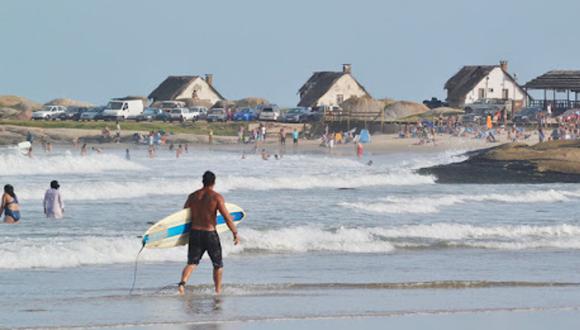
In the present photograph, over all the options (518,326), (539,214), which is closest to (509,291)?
(518,326)

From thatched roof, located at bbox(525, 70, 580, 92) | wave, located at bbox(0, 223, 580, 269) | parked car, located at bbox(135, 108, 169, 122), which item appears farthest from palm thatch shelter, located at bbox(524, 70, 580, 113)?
wave, located at bbox(0, 223, 580, 269)

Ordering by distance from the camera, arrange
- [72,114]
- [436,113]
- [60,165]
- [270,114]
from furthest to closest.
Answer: [436,113] < [72,114] < [270,114] < [60,165]

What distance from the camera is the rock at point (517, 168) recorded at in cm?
4319

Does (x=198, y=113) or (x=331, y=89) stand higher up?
(x=331, y=89)

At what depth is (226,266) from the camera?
20.0m

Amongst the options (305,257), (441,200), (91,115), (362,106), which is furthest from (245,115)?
(305,257)

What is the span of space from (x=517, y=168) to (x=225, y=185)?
985cm

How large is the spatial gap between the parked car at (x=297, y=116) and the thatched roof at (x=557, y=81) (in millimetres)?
14225

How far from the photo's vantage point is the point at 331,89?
350ft

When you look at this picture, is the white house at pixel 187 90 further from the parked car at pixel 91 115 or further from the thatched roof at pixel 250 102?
the parked car at pixel 91 115

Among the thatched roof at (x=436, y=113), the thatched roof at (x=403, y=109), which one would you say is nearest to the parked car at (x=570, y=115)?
the thatched roof at (x=436, y=113)

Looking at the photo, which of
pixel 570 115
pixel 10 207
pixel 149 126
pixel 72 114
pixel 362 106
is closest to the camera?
pixel 10 207

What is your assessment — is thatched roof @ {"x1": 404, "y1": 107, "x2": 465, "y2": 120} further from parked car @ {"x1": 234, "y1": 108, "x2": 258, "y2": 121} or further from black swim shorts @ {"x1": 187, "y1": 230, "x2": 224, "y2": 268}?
black swim shorts @ {"x1": 187, "y1": 230, "x2": 224, "y2": 268}

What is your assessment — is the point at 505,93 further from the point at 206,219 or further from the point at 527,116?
the point at 206,219
